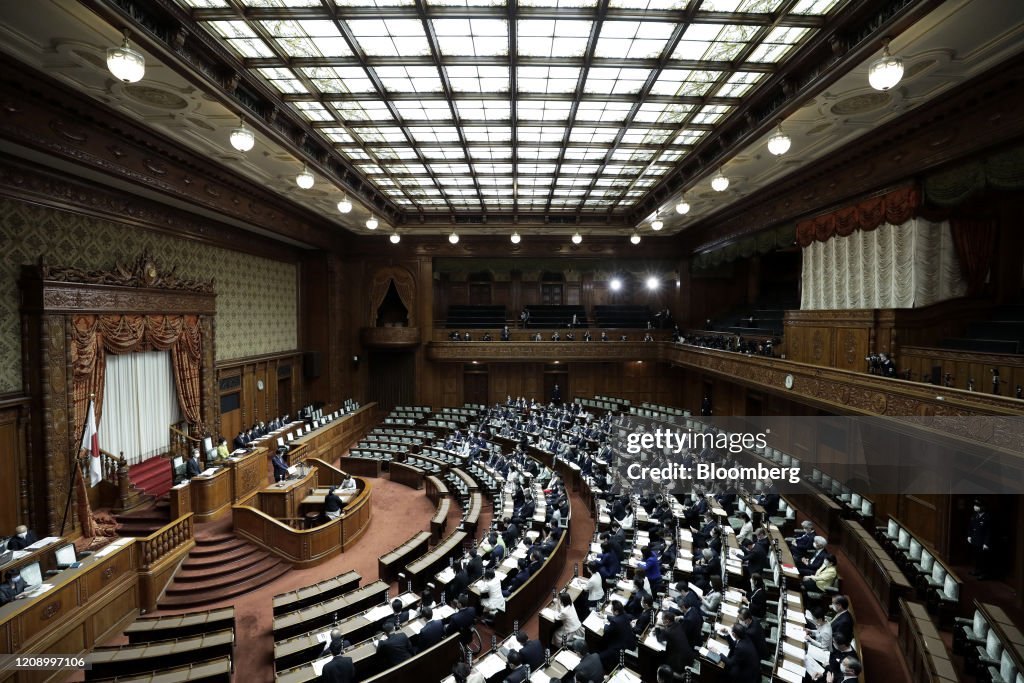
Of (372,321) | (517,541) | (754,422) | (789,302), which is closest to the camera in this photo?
(517,541)

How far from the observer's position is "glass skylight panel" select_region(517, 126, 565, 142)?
10.5 metres

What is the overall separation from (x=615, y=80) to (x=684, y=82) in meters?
1.23

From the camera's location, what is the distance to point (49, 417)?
28.8 feet

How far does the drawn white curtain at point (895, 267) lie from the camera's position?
977cm

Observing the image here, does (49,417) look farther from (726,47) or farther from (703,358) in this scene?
(703,358)

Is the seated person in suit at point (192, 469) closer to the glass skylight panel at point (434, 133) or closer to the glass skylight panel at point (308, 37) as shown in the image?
the glass skylight panel at point (308, 37)

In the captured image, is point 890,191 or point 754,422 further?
point 754,422

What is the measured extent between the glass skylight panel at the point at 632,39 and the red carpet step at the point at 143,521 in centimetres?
1212

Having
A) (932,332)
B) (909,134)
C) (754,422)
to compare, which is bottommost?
(754,422)

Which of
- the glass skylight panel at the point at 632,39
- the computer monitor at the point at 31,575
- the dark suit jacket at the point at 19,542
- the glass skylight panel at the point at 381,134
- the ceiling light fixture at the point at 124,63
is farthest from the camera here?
the glass skylight panel at the point at 381,134

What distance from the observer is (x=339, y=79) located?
8.40 metres

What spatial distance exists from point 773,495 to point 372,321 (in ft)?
53.6

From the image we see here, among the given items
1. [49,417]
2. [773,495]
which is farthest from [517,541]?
[49,417]

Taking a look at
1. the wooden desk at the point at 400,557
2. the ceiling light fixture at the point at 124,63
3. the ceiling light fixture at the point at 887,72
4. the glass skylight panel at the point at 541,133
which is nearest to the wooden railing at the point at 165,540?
the wooden desk at the point at 400,557
